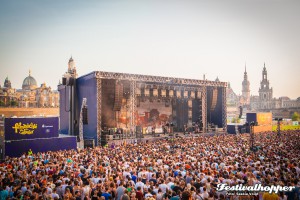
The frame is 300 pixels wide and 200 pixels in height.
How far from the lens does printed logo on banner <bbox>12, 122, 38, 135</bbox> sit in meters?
19.5

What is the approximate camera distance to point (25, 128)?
65.3 feet

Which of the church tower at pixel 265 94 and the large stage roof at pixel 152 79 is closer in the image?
the large stage roof at pixel 152 79

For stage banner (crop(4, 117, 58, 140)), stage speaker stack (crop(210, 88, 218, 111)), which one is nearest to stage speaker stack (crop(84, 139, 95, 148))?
stage banner (crop(4, 117, 58, 140))

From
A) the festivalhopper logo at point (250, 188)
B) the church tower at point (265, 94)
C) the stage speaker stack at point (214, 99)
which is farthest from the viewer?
the church tower at point (265, 94)

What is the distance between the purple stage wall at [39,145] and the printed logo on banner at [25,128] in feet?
2.66

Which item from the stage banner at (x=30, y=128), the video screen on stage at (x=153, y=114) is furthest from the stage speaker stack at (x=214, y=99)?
the stage banner at (x=30, y=128)

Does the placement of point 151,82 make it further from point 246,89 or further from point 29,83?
point 246,89

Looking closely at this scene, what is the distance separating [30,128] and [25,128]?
0.41 metres

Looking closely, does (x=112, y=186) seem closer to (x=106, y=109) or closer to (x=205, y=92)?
(x=106, y=109)

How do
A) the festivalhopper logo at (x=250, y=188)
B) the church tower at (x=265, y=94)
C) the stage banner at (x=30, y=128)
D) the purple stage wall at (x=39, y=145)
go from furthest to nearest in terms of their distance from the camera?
the church tower at (x=265, y=94)
the stage banner at (x=30, y=128)
the purple stage wall at (x=39, y=145)
the festivalhopper logo at (x=250, y=188)

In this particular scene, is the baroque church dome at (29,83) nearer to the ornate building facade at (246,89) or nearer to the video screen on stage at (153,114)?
the video screen on stage at (153,114)

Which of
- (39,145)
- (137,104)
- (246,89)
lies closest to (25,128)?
(39,145)

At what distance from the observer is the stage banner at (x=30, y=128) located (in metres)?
19.2

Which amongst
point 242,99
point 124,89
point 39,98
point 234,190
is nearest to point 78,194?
point 234,190
